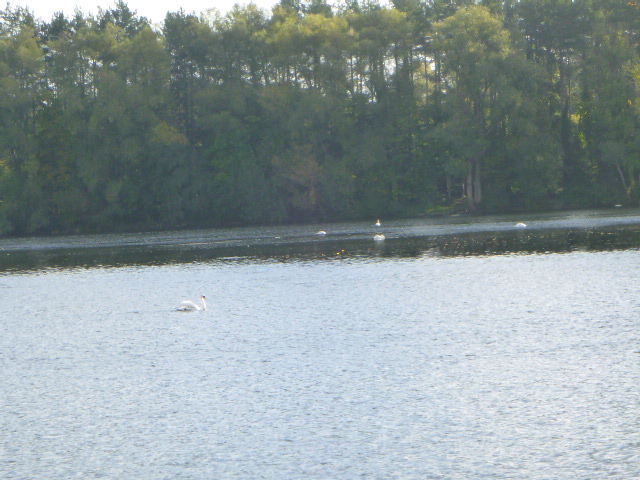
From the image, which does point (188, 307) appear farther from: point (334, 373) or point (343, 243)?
point (343, 243)

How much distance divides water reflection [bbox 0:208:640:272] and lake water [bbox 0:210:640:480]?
7.30 m

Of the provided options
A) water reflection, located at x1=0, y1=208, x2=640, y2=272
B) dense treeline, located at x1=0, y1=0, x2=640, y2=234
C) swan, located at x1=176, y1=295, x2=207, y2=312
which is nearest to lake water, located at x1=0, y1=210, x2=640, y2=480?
swan, located at x1=176, y1=295, x2=207, y2=312

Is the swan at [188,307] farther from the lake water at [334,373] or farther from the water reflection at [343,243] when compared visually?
the water reflection at [343,243]

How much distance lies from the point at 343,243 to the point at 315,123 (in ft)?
113

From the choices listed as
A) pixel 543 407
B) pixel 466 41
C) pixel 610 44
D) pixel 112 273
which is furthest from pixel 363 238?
pixel 543 407

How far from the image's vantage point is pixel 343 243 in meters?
58.0

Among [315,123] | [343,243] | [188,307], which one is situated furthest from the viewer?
[315,123]

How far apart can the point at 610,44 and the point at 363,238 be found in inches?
1615

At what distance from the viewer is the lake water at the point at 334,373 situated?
1346 cm

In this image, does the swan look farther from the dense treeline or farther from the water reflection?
the dense treeline

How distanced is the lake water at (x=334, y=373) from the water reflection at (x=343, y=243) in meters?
7.30

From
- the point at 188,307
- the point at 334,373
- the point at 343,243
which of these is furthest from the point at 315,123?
the point at 334,373

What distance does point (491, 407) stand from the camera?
15.7 meters

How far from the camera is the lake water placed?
13.5 meters
